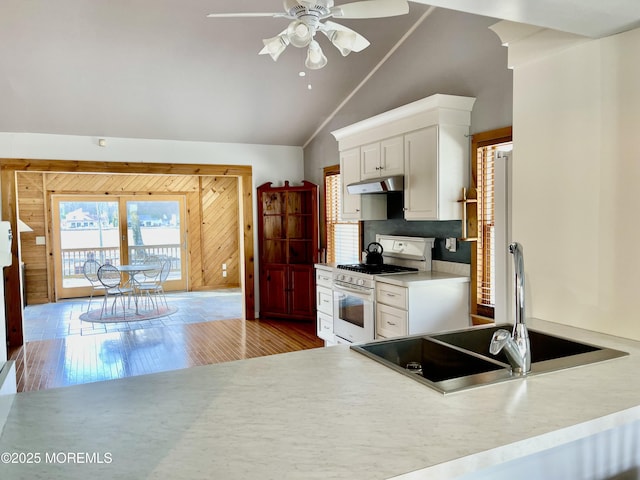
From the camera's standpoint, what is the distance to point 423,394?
4.33 ft

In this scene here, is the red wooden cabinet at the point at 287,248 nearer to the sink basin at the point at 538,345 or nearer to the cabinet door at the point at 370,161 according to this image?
the cabinet door at the point at 370,161

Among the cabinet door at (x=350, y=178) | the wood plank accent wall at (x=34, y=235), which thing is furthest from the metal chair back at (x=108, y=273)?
the cabinet door at (x=350, y=178)

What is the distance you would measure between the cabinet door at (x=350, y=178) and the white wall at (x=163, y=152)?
188 centimetres

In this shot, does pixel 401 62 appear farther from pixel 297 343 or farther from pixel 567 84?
pixel 297 343

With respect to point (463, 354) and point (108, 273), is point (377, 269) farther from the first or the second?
point (108, 273)

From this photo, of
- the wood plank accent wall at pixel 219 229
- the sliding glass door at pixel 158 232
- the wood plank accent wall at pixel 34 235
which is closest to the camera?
the wood plank accent wall at pixel 34 235

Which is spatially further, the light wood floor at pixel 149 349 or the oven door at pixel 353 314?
the light wood floor at pixel 149 349

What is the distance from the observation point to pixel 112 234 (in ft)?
30.3

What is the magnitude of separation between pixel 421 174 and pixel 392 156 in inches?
18.5

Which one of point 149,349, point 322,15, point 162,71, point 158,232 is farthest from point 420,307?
point 158,232

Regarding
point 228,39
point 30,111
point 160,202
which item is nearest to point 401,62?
point 228,39

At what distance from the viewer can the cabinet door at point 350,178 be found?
16.3ft

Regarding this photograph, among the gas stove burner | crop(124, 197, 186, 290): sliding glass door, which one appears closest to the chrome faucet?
the gas stove burner

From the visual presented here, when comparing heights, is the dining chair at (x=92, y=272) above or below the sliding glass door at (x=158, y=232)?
below
